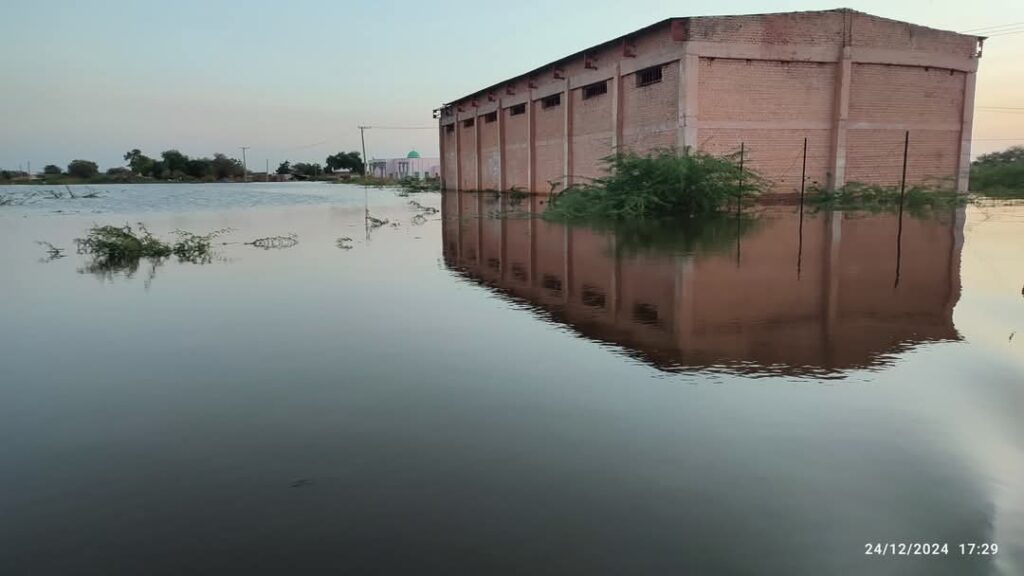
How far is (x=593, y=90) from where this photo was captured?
29484 millimetres

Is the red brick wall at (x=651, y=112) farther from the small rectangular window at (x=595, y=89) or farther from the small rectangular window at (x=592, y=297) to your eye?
the small rectangular window at (x=592, y=297)

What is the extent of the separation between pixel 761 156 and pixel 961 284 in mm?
17580

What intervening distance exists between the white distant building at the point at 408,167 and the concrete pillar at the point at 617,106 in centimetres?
7849

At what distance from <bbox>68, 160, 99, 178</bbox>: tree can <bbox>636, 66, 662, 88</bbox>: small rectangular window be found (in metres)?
100

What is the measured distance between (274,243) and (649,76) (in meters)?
16.8

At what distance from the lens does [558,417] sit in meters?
3.76

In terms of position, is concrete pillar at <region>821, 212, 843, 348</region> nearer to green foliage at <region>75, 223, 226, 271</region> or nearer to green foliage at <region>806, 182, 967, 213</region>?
green foliage at <region>806, 182, 967, 213</region>

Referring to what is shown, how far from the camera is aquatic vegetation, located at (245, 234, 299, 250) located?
12.9m

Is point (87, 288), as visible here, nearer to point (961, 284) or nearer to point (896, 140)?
point (961, 284)

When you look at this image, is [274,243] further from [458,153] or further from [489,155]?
[458,153]

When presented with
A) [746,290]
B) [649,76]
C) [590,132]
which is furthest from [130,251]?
[590,132]

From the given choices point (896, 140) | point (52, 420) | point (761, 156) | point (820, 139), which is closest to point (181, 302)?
point (52, 420)

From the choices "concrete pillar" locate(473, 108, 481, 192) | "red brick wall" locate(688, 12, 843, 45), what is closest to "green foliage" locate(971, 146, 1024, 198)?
"red brick wall" locate(688, 12, 843, 45)

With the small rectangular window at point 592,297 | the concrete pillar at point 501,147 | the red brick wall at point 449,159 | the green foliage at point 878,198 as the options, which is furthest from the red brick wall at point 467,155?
the small rectangular window at point 592,297
